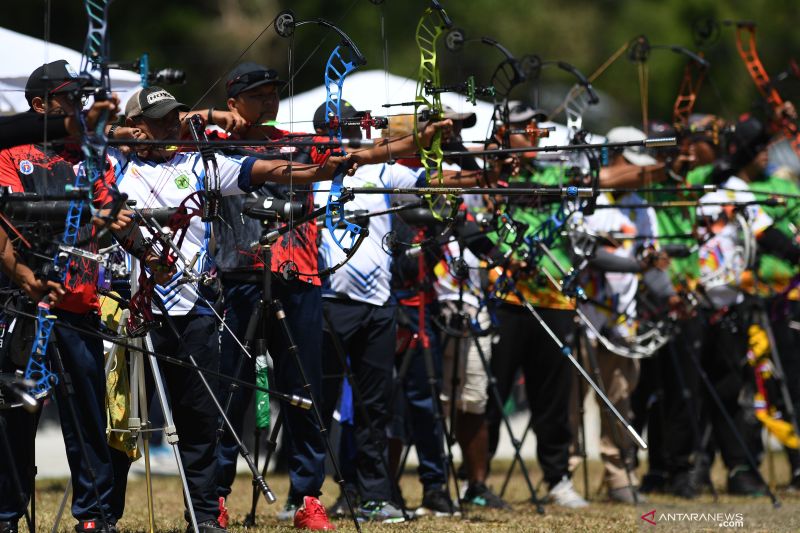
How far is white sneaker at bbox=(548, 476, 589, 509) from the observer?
9070 millimetres

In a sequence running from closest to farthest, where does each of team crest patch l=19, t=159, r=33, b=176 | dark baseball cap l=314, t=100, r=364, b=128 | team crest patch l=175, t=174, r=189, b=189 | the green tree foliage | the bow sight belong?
1. the bow sight
2. team crest patch l=19, t=159, r=33, b=176
3. team crest patch l=175, t=174, r=189, b=189
4. dark baseball cap l=314, t=100, r=364, b=128
5. the green tree foliage

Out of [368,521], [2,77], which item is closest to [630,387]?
[368,521]

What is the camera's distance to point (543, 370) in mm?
9117

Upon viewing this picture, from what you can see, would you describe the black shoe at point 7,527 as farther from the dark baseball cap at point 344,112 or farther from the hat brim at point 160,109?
the dark baseball cap at point 344,112

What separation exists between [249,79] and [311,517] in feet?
7.26

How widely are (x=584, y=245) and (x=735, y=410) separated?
2710mm

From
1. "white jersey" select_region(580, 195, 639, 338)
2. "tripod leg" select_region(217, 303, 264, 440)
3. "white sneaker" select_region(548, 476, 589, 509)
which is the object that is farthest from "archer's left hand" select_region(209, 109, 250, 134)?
"white sneaker" select_region(548, 476, 589, 509)

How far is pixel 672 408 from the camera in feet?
34.8

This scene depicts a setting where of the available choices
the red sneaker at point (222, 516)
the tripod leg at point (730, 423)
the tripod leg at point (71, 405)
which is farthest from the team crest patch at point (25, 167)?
the tripod leg at point (730, 423)

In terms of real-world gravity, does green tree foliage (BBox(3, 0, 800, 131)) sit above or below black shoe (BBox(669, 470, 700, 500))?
above

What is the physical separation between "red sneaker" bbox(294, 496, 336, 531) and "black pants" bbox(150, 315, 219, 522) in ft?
2.45

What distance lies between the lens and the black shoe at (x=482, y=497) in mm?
8880

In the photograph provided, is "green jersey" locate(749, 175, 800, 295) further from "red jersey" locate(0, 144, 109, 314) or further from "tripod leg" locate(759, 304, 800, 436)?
A: "red jersey" locate(0, 144, 109, 314)

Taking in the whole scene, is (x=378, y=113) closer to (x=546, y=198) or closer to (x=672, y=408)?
(x=546, y=198)
